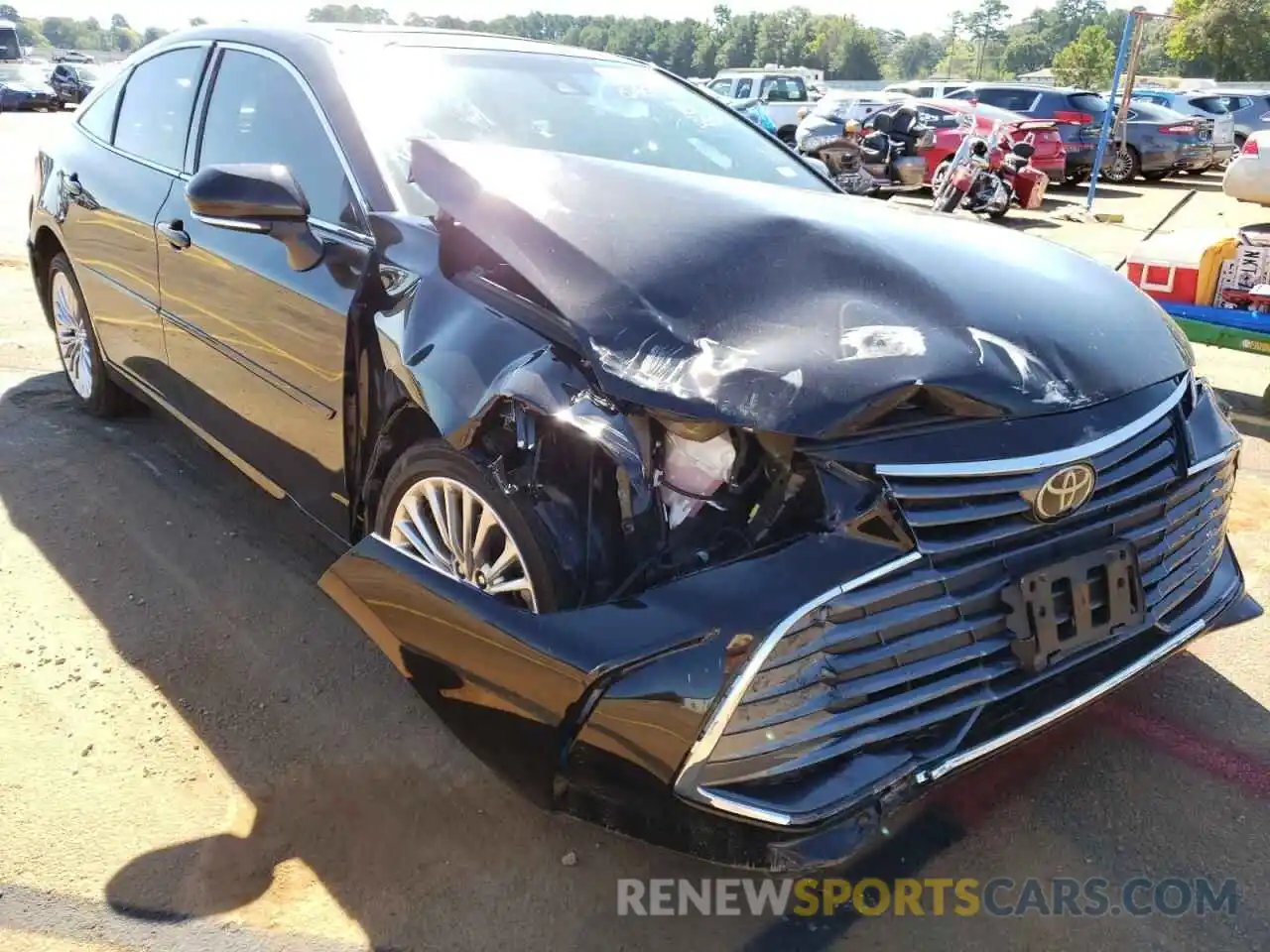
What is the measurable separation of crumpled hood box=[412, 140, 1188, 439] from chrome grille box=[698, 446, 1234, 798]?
0.22 m

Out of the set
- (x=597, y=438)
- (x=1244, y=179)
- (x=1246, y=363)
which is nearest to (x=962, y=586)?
(x=597, y=438)

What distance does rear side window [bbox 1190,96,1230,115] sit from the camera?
20188 millimetres

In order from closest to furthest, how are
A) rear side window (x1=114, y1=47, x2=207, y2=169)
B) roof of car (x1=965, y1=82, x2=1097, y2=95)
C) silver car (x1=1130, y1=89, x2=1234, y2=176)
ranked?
rear side window (x1=114, y1=47, x2=207, y2=169), roof of car (x1=965, y1=82, x2=1097, y2=95), silver car (x1=1130, y1=89, x2=1234, y2=176)

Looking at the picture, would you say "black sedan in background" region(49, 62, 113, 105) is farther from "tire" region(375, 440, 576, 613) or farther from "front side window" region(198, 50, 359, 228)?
"tire" region(375, 440, 576, 613)

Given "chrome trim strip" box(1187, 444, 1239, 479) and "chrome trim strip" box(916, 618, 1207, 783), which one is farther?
"chrome trim strip" box(1187, 444, 1239, 479)

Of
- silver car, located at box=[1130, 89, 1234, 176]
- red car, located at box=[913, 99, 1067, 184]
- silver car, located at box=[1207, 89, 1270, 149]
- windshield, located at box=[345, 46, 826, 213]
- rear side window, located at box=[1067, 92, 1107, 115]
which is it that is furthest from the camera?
silver car, located at box=[1207, 89, 1270, 149]

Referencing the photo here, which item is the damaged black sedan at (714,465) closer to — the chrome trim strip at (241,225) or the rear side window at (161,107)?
the chrome trim strip at (241,225)

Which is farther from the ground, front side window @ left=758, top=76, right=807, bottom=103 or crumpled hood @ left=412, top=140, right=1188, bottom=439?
crumpled hood @ left=412, top=140, right=1188, bottom=439

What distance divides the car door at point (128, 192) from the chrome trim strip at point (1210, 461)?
316 cm

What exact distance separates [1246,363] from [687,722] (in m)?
6.10

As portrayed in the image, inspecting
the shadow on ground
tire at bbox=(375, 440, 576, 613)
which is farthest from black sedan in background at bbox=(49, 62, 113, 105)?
tire at bbox=(375, 440, 576, 613)

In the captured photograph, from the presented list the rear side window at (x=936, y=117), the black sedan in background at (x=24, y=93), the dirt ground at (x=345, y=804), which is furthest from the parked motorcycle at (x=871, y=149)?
the black sedan in background at (x=24, y=93)

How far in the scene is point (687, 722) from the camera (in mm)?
1777

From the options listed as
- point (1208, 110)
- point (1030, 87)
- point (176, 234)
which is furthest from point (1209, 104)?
point (176, 234)
